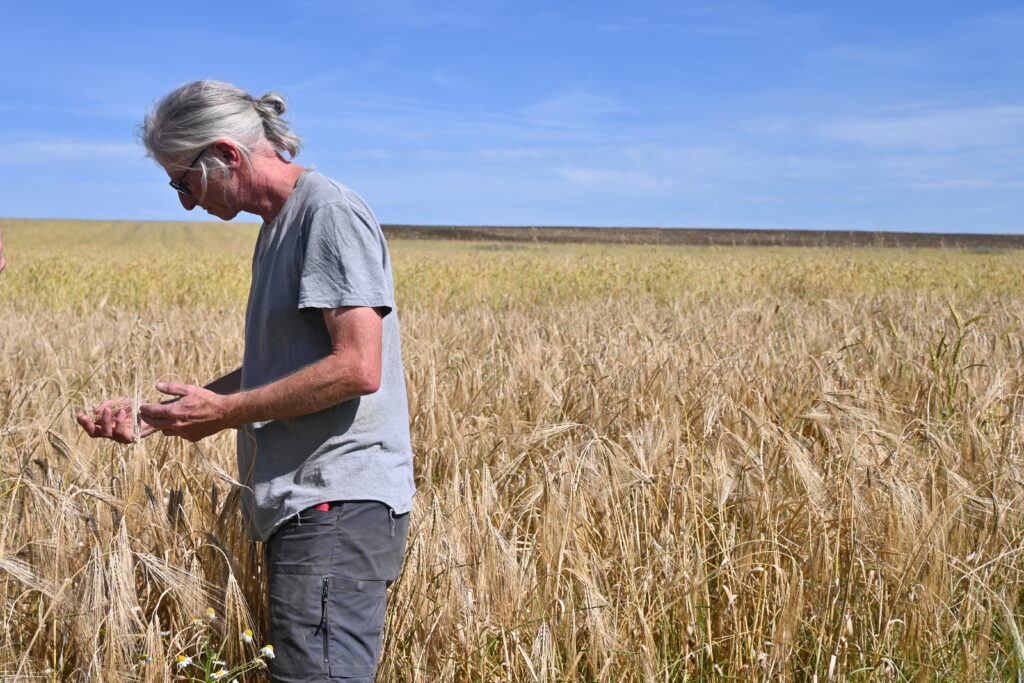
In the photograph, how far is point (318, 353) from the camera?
64.6 inches

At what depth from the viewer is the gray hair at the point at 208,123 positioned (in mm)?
1626

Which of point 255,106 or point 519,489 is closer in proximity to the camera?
point 255,106

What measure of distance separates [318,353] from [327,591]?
45cm

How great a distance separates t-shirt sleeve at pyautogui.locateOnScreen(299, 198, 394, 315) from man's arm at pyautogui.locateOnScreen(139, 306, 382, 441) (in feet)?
0.09

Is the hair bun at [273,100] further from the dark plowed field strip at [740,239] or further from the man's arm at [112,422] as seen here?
the dark plowed field strip at [740,239]

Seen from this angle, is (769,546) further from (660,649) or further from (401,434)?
(401,434)

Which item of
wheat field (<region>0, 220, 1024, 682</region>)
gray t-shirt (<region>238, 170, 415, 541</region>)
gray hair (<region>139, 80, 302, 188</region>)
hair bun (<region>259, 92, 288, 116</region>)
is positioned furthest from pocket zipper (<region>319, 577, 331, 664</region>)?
hair bun (<region>259, 92, 288, 116</region>)

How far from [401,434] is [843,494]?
129cm

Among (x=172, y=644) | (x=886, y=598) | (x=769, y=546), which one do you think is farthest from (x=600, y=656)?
(x=172, y=644)

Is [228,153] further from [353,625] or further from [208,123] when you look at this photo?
[353,625]

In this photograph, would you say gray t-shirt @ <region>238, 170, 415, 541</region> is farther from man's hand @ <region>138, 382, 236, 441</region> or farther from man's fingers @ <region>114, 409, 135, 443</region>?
man's fingers @ <region>114, 409, 135, 443</region>

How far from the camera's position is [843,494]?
231 cm

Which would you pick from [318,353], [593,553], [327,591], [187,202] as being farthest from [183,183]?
[593,553]

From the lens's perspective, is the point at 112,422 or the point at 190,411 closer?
the point at 190,411
